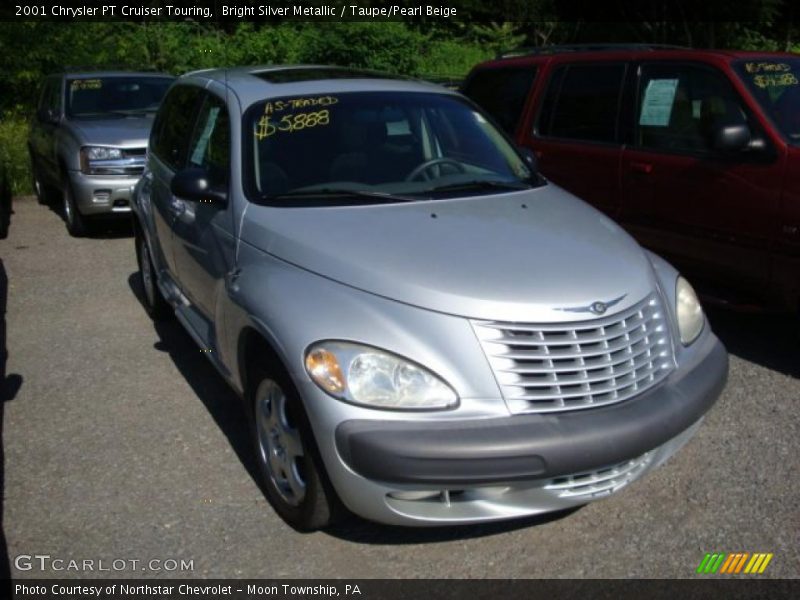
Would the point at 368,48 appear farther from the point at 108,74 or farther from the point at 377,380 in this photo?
the point at 377,380

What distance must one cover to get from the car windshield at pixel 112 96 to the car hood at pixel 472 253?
22.4ft

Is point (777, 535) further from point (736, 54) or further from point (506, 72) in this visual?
point (506, 72)

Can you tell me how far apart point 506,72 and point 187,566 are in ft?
15.9

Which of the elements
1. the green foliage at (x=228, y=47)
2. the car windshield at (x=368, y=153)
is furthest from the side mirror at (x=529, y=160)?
the green foliage at (x=228, y=47)

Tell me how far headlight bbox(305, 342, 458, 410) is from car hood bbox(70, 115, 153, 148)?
21.8ft

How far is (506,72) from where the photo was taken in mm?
7078

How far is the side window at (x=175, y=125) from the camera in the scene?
529cm

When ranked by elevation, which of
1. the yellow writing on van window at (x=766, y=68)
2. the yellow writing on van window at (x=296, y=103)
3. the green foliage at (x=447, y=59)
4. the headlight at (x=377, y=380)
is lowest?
the green foliage at (x=447, y=59)

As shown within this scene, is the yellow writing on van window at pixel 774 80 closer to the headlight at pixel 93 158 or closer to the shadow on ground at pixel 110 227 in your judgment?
the headlight at pixel 93 158

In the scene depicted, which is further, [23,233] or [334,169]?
[23,233]

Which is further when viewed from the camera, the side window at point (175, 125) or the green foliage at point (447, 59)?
the green foliage at point (447, 59)

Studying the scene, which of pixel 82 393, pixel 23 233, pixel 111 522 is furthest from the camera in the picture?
pixel 23 233

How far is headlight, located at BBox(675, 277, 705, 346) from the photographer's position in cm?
376
